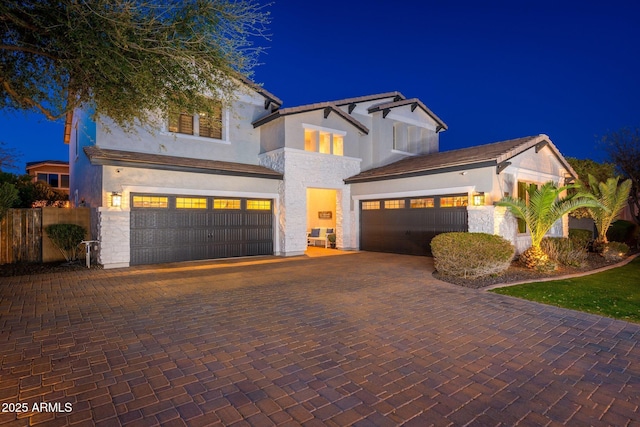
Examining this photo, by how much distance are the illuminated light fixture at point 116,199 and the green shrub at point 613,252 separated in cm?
1882

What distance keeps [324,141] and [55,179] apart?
91.1ft

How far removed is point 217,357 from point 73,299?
15.9 feet

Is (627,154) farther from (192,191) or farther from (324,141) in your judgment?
(192,191)

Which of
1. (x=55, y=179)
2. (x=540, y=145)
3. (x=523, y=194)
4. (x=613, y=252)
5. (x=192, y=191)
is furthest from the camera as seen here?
(x=55, y=179)

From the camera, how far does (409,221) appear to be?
14477 mm

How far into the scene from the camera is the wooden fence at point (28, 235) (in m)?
11.5

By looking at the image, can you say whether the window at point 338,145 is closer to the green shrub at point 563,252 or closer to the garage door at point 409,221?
the garage door at point 409,221

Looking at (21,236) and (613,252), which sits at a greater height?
(21,236)

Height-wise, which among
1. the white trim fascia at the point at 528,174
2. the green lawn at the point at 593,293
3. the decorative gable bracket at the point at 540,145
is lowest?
the green lawn at the point at 593,293

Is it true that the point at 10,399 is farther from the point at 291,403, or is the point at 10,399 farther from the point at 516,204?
the point at 516,204

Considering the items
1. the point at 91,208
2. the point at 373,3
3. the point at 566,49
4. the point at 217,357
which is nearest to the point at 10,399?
the point at 217,357

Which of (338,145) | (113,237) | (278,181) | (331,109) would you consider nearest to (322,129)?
(331,109)

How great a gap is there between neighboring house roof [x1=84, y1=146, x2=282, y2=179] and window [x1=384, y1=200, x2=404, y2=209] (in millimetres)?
5170

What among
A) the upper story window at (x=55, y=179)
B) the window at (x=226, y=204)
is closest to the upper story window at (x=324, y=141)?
the window at (x=226, y=204)
